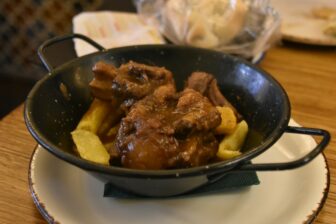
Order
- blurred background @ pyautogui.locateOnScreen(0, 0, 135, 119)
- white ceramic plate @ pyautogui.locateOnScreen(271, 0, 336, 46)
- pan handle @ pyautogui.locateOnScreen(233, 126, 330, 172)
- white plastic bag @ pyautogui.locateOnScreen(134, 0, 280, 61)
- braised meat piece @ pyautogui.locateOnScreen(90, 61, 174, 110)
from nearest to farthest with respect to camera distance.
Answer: pan handle @ pyautogui.locateOnScreen(233, 126, 330, 172)
braised meat piece @ pyautogui.locateOnScreen(90, 61, 174, 110)
white plastic bag @ pyautogui.locateOnScreen(134, 0, 280, 61)
white ceramic plate @ pyautogui.locateOnScreen(271, 0, 336, 46)
blurred background @ pyautogui.locateOnScreen(0, 0, 135, 119)

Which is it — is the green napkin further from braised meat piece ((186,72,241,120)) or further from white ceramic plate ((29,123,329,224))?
braised meat piece ((186,72,241,120))

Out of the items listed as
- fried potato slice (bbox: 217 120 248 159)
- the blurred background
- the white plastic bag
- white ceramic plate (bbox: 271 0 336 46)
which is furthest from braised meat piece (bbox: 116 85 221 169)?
the blurred background

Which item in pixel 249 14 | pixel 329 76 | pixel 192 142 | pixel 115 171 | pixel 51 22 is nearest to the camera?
pixel 115 171

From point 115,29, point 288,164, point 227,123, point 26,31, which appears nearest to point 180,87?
point 227,123

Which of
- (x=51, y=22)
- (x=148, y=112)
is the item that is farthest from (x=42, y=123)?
(x=51, y=22)

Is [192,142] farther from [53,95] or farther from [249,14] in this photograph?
[249,14]

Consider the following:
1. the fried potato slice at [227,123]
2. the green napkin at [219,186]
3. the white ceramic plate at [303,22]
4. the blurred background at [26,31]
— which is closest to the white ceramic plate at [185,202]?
the green napkin at [219,186]
